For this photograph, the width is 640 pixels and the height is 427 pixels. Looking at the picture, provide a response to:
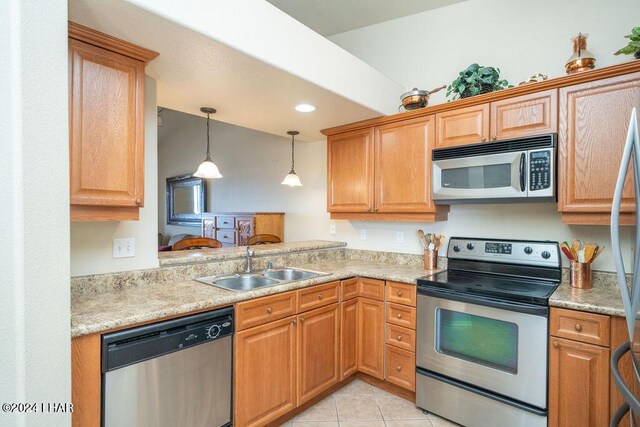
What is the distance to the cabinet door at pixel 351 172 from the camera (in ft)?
9.59

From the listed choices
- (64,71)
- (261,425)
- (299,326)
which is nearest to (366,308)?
(299,326)

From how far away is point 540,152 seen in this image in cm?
204

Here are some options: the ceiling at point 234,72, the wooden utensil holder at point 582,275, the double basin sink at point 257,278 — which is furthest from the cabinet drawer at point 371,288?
the ceiling at point 234,72

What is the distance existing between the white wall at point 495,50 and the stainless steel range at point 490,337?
0.68 ft

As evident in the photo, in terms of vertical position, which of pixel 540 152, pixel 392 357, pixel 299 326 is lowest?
pixel 392 357

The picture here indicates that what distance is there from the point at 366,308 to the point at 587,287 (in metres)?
1.42

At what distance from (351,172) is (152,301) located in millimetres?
1926

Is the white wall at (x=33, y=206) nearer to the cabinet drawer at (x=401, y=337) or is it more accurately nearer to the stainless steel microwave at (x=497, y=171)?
the cabinet drawer at (x=401, y=337)

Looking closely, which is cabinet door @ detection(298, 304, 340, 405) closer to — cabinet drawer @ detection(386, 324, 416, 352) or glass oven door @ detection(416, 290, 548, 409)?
cabinet drawer @ detection(386, 324, 416, 352)

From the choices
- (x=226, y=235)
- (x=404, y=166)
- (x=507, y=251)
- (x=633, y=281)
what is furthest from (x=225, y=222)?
(x=633, y=281)

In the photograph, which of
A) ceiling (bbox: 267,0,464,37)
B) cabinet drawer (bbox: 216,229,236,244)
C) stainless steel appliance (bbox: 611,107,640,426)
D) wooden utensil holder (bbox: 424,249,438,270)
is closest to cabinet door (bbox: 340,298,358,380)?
wooden utensil holder (bbox: 424,249,438,270)

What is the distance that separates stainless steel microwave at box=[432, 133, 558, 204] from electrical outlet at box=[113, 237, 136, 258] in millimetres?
2066

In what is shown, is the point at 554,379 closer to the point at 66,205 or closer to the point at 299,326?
the point at 299,326

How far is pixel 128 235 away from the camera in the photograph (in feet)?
6.61
